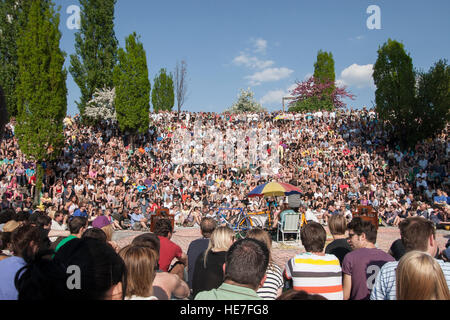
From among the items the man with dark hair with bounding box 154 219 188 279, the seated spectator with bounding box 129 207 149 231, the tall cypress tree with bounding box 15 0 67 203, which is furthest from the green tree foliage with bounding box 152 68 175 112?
the man with dark hair with bounding box 154 219 188 279

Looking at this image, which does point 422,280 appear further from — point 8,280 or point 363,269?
point 8,280

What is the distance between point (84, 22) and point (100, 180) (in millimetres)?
19658

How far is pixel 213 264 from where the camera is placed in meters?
3.57

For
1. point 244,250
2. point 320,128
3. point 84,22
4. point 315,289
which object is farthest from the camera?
point 84,22

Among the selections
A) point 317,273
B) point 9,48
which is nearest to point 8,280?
point 317,273

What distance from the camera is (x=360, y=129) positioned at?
2564cm

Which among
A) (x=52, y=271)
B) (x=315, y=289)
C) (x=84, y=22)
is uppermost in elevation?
(x=84, y=22)

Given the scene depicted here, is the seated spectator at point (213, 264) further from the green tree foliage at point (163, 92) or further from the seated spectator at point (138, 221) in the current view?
the green tree foliage at point (163, 92)

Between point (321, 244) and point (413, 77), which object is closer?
point (321, 244)

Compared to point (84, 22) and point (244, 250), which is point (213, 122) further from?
point (244, 250)

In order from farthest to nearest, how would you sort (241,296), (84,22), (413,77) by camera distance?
(84,22), (413,77), (241,296)

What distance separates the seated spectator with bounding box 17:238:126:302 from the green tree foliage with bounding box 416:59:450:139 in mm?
25991

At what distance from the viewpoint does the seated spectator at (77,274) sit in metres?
1.28
